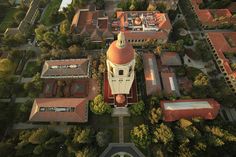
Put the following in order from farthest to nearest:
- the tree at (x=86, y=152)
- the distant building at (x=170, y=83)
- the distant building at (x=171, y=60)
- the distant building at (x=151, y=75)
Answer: the distant building at (x=171, y=60) < the distant building at (x=170, y=83) < the distant building at (x=151, y=75) < the tree at (x=86, y=152)

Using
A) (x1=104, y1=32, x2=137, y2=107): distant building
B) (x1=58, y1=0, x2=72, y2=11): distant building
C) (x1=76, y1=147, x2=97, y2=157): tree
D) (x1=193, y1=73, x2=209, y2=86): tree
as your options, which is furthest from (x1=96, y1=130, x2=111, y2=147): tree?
(x1=58, y1=0, x2=72, y2=11): distant building

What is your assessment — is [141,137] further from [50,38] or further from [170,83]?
[50,38]

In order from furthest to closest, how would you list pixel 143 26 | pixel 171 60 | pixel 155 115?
1. pixel 143 26
2. pixel 171 60
3. pixel 155 115

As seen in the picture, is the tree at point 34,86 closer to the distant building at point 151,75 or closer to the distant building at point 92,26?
the distant building at point 92,26

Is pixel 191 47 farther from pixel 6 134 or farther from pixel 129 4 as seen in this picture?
pixel 6 134

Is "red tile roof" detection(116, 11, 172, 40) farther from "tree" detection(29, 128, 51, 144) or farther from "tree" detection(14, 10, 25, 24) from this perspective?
"tree" detection(29, 128, 51, 144)

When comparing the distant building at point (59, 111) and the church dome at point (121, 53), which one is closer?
the church dome at point (121, 53)

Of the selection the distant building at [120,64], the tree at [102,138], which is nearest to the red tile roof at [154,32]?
the distant building at [120,64]

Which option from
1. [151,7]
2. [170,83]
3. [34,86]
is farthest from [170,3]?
[34,86]
